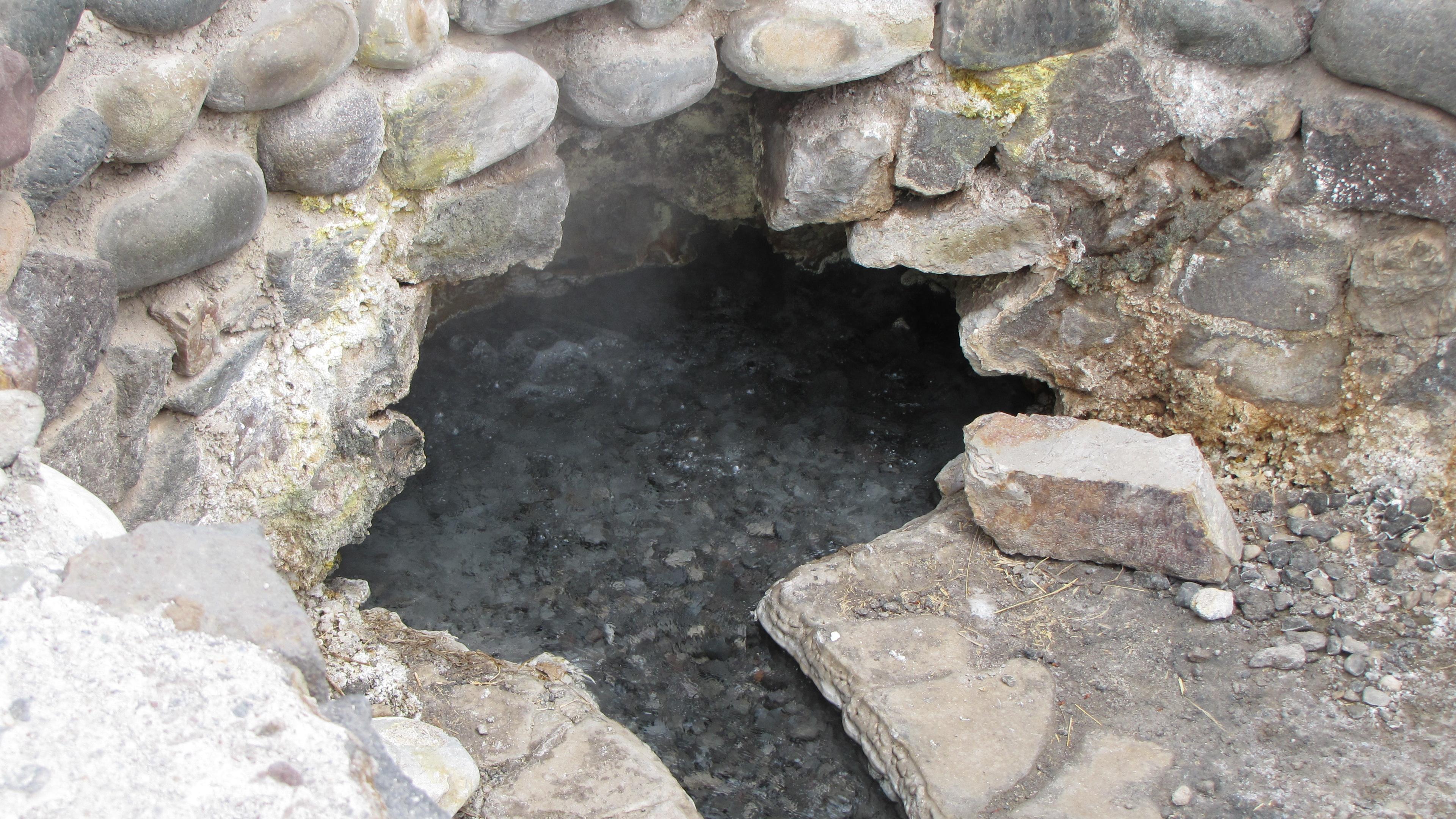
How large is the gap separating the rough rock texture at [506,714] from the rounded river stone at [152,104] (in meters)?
1.30

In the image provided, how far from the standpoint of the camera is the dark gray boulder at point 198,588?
4.29 feet

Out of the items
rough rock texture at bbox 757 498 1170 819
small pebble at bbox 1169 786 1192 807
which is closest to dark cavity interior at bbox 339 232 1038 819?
rough rock texture at bbox 757 498 1170 819

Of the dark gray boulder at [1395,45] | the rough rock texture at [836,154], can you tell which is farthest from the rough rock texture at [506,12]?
the dark gray boulder at [1395,45]

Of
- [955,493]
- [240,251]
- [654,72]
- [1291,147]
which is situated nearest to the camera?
[240,251]

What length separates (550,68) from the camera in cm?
267

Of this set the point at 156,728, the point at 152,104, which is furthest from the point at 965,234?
the point at 156,728

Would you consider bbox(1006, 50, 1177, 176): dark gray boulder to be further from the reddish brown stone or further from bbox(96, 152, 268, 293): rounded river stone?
the reddish brown stone

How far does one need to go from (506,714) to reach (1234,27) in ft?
7.92

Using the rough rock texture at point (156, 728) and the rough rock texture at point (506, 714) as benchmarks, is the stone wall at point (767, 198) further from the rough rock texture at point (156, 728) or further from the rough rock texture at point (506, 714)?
the rough rock texture at point (156, 728)

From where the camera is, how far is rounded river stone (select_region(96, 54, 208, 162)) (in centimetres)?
185

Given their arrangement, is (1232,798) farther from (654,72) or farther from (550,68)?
(550,68)

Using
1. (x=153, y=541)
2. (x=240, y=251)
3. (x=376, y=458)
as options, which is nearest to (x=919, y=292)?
(x=376, y=458)

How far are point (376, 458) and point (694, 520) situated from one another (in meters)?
0.97

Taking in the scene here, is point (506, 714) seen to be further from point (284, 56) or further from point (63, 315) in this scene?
point (284, 56)
